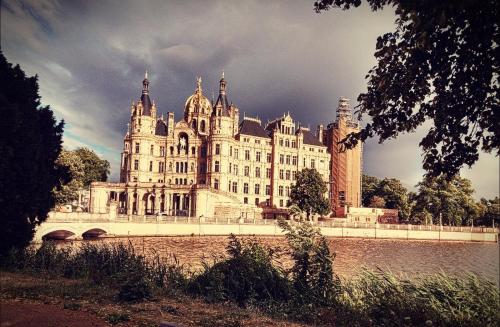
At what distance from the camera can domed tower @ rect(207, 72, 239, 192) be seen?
7194 centimetres

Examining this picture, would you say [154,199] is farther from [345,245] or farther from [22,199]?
[22,199]

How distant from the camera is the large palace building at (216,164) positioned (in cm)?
6581

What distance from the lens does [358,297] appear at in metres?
11.6

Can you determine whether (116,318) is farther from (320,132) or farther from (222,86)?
(320,132)

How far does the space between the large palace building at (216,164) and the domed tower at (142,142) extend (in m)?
0.18

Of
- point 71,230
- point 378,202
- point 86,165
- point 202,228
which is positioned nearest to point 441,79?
point 71,230

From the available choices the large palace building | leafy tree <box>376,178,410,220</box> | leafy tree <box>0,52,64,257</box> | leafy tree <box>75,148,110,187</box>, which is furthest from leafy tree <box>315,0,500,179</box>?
leafy tree <box>376,178,410,220</box>

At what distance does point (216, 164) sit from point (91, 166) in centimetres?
2594

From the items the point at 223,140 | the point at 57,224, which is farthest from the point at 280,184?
the point at 57,224

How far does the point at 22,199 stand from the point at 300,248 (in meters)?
11.0

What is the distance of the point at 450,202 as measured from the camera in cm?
7425

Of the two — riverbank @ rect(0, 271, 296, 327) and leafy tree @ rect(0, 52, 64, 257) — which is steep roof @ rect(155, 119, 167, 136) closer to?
leafy tree @ rect(0, 52, 64, 257)

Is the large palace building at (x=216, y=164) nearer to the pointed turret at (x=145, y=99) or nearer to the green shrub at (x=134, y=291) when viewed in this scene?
the pointed turret at (x=145, y=99)

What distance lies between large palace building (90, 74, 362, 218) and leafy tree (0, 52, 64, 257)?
4519 cm
